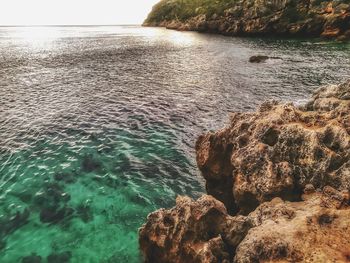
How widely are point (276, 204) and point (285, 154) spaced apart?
3144 millimetres

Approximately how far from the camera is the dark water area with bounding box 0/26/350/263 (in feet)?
52.5

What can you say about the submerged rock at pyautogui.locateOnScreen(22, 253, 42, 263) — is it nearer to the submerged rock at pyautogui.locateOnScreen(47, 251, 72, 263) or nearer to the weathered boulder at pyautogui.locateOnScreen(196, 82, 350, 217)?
the submerged rock at pyautogui.locateOnScreen(47, 251, 72, 263)

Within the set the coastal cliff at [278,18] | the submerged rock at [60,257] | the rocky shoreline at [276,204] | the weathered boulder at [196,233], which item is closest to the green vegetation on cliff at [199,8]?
the coastal cliff at [278,18]

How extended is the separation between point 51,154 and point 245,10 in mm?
120393

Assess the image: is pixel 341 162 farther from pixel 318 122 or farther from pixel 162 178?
pixel 162 178

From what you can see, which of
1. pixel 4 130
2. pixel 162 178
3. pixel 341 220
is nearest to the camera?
pixel 341 220

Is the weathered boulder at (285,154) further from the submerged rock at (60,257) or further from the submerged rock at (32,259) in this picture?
the submerged rock at (32,259)

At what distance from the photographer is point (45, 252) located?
14.6m

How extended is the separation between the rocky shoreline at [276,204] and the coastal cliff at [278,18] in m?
82.2

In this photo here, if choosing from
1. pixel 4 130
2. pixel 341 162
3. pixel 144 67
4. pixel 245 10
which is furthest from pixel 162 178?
pixel 245 10

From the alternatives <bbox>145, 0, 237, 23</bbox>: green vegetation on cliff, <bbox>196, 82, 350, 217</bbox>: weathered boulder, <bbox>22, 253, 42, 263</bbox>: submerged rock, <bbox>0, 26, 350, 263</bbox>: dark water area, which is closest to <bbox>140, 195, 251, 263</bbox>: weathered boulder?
<bbox>196, 82, 350, 217</bbox>: weathered boulder

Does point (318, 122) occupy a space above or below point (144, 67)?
above

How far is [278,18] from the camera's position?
347 ft

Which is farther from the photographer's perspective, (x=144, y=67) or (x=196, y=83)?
(x=144, y=67)
